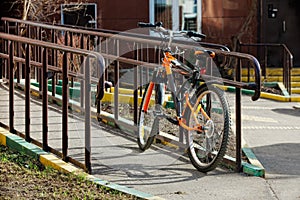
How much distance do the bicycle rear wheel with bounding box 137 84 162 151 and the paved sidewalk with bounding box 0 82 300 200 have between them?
0.44 ft

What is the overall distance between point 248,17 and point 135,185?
11.9 metres

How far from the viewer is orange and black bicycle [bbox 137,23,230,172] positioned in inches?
266

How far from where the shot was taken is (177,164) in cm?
724

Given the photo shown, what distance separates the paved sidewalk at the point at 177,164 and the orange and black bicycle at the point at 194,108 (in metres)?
0.20

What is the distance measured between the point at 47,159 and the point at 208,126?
60.9 inches

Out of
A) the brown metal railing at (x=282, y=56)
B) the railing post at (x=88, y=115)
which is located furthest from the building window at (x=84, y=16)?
the railing post at (x=88, y=115)

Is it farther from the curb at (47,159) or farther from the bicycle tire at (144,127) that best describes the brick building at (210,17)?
the bicycle tire at (144,127)

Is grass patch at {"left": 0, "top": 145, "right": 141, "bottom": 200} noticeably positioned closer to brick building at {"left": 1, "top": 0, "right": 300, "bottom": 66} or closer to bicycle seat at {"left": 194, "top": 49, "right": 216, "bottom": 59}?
bicycle seat at {"left": 194, "top": 49, "right": 216, "bottom": 59}

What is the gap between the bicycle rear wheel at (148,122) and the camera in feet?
24.8

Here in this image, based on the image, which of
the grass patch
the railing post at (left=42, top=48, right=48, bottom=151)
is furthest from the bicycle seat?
the grass patch

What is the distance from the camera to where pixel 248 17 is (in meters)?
17.8

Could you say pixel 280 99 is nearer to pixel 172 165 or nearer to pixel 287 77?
pixel 287 77

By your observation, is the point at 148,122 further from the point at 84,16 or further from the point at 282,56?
the point at 84,16

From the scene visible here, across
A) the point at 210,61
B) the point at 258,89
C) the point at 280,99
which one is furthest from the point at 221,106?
the point at 280,99
